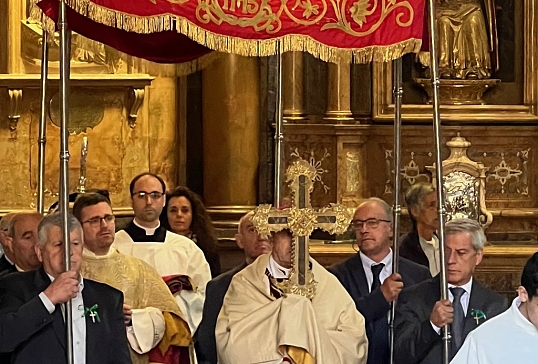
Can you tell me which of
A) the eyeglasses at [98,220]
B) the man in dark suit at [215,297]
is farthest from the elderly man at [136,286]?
the man in dark suit at [215,297]

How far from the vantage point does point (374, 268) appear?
766 centimetres

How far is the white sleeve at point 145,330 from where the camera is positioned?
24.6 feet

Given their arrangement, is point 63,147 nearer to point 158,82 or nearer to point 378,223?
point 378,223

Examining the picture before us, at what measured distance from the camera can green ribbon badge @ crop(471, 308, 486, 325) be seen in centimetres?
671

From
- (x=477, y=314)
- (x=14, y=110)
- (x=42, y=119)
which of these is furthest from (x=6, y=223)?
(x=14, y=110)

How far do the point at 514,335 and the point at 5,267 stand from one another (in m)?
3.39

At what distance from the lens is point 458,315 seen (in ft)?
22.0

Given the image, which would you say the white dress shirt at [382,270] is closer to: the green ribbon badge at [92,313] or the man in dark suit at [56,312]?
the man in dark suit at [56,312]

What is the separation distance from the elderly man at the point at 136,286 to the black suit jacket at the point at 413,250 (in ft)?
4.89

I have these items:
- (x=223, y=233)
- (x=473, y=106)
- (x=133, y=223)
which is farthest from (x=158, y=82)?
(x=133, y=223)

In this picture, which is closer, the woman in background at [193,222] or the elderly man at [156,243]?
the elderly man at [156,243]

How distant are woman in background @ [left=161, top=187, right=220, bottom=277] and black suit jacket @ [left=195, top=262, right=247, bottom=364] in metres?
1.73

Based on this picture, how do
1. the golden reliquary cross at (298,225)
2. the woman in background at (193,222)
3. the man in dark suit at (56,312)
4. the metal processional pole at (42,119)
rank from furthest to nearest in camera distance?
the woman in background at (193,222)
the metal processional pole at (42,119)
the golden reliquary cross at (298,225)
the man in dark suit at (56,312)

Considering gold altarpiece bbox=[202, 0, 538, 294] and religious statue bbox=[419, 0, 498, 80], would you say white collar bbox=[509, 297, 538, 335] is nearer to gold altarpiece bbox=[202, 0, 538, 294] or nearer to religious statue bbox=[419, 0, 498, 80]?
gold altarpiece bbox=[202, 0, 538, 294]
